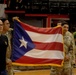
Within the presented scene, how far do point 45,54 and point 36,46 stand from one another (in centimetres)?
33

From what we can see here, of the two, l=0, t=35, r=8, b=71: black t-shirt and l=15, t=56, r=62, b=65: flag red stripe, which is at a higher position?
l=0, t=35, r=8, b=71: black t-shirt

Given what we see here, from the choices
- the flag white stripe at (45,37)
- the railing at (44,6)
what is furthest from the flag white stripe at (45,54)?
the railing at (44,6)

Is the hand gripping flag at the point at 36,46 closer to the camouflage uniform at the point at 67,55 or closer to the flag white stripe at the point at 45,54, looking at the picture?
the flag white stripe at the point at 45,54

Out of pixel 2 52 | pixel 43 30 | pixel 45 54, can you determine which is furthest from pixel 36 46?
pixel 2 52

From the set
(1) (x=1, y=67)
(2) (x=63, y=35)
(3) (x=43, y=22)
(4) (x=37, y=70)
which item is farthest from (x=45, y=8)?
(1) (x=1, y=67)

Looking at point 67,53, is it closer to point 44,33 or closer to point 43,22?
point 44,33

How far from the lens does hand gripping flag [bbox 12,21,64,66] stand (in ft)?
27.1

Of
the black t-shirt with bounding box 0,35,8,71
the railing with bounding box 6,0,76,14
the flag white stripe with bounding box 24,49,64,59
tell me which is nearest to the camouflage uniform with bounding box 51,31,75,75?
the flag white stripe with bounding box 24,49,64,59

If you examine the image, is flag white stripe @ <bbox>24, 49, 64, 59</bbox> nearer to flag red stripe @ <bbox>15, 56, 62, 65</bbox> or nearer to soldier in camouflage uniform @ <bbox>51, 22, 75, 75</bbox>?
flag red stripe @ <bbox>15, 56, 62, 65</bbox>

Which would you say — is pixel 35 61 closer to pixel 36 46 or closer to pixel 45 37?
pixel 36 46

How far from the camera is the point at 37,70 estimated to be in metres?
16.1

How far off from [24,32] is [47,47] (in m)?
0.81

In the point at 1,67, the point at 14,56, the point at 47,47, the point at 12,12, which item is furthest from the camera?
the point at 12,12

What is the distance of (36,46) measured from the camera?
872 cm
